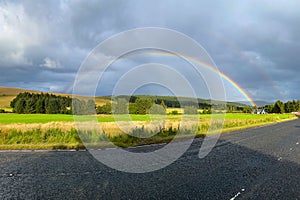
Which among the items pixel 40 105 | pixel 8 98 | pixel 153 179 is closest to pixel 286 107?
pixel 40 105

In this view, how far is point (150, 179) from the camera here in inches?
275

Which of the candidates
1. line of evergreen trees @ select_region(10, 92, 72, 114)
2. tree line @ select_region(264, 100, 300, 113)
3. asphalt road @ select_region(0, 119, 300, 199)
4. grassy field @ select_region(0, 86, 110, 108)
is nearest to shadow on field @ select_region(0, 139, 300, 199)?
→ asphalt road @ select_region(0, 119, 300, 199)

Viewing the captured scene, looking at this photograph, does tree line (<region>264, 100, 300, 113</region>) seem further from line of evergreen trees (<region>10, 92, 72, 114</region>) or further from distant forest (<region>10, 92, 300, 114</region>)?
line of evergreen trees (<region>10, 92, 72, 114</region>)

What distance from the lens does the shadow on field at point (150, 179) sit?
5754mm

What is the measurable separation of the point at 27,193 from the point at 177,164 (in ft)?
16.3

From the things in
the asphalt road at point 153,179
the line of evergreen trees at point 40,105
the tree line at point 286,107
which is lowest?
the asphalt road at point 153,179

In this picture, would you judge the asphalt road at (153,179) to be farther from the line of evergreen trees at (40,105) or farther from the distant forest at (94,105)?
the line of evergreen trees at (40,105)

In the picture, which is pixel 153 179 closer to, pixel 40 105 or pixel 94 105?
pixel 94 105

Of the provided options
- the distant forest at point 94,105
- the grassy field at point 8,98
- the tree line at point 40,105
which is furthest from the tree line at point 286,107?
the tree line at point 40,105

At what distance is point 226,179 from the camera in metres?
7.08

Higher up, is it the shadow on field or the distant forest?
the distant forest

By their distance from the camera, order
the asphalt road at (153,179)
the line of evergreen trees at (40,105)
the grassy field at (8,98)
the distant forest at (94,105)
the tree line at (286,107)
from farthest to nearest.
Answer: the tree line at (286,107) < the grassy field at (8,98) < the line of evergreen trees at (40,105) < the distant forest at (94,105) < the asphalt road at (153,179)

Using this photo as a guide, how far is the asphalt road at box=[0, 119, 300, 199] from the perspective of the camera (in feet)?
18.9

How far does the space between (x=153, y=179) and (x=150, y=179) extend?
0.28 feet
